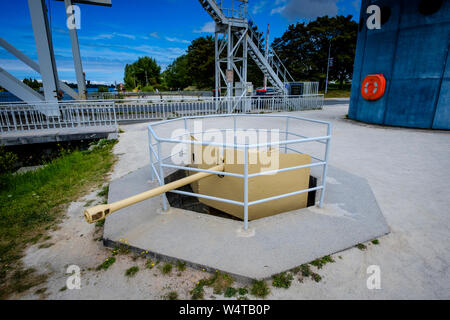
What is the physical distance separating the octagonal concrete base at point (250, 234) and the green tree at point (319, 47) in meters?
48.0

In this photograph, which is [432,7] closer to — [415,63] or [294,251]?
[415,63]

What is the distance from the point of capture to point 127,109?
12.7m

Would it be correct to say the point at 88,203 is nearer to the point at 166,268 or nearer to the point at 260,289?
the point at 166,268

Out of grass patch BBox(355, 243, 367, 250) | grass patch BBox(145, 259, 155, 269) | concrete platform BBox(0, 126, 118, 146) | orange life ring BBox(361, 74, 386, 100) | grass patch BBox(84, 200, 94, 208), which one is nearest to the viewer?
grass patch BBox(145, 259, 155, 269)

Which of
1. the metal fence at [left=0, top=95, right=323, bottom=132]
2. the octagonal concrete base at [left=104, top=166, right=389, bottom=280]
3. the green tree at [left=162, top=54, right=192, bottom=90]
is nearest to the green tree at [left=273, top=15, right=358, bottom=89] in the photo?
the green tree at [left=162, top=54, right=192, bottom=90]

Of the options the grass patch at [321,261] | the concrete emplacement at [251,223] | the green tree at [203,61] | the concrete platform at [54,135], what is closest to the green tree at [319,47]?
the green tree at [203,61]

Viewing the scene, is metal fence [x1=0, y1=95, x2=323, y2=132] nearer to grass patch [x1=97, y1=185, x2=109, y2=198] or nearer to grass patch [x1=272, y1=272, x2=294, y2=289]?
grass patch [x1=97, y1=185, x2=109, y2=198]

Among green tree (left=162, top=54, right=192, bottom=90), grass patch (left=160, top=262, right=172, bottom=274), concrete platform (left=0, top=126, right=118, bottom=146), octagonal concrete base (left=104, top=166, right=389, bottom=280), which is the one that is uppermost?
green tree (left=162, top=54, right=192, bottom=90)

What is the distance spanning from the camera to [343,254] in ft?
9.32

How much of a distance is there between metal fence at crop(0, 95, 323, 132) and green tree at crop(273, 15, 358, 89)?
3213 centimetres

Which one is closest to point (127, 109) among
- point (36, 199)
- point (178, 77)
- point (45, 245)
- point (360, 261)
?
point (36, 199)

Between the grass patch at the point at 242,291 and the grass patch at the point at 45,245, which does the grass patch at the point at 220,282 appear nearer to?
the grass patch at the point at 242,291

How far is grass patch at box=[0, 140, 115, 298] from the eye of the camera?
3.11 meters
